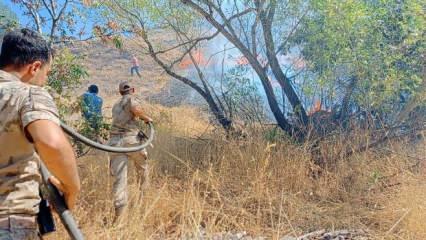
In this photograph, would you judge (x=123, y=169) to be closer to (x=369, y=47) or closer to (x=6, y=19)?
(x=6, y=19)

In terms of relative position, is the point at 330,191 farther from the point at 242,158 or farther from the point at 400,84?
the point at 400,84

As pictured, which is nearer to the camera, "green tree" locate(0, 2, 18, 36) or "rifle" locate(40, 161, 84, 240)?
"rifle" locate(40, 161, 84, 240)

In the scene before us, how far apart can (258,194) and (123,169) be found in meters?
1.55

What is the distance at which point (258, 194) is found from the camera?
5316 mm

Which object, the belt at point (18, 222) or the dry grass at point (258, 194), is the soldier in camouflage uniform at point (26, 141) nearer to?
the belt at point (18, 222)

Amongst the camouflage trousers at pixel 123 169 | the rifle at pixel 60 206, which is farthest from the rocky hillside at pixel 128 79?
the rifle at pixel 60 206

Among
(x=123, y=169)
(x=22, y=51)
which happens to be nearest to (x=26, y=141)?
(x=22, y=51)

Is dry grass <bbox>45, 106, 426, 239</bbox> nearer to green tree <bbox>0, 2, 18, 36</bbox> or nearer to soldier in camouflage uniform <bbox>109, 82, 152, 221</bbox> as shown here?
soldier in camouflage uniform <bbox>109, 82, 152, 221</bbox>

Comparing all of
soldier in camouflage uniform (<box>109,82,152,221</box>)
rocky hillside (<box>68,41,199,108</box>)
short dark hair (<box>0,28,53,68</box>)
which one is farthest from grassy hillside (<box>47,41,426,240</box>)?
rocky hillside (<box>68,41,199,108</box>)

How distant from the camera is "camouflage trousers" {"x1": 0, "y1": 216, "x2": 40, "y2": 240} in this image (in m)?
1.85

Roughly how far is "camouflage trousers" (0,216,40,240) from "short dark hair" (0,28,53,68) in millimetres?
669

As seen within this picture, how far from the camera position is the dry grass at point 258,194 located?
428cm

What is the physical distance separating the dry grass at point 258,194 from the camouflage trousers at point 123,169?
0.13m

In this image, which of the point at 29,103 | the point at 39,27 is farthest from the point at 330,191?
the point at 29,103
